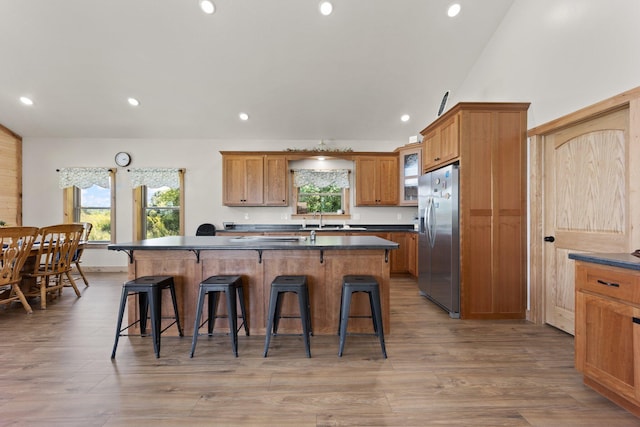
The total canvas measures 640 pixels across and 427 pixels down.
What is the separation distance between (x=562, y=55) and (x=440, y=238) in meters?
2.09

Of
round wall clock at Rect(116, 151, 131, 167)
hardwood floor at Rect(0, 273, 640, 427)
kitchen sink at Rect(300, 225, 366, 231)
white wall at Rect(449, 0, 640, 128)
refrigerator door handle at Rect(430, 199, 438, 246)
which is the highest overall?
white wall at Rect(449, 0, 640, 128)

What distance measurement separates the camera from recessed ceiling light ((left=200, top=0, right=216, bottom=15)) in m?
3.46

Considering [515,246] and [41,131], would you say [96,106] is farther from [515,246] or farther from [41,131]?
[515,246]

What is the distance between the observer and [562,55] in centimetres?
280

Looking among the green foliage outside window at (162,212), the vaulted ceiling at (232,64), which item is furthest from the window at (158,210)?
the vaulted ceiling at (232,64)

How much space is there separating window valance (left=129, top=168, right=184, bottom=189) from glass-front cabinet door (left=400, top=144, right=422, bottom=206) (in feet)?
13.8

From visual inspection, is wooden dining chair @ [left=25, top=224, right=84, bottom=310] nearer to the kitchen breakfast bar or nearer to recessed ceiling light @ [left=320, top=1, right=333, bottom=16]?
the kitchen breakfast bar

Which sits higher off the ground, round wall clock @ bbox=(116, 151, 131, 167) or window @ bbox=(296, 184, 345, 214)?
round wall clock @ bbox=(116, 151, 131, 167)

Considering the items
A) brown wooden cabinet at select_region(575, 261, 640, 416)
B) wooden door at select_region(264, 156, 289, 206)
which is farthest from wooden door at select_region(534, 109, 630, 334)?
wooden door at select_region(264, 156, 289, 206)

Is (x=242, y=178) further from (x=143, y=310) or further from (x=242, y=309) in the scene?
(x=242, y=309)

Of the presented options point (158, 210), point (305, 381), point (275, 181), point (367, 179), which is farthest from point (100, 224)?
point (305, 381)

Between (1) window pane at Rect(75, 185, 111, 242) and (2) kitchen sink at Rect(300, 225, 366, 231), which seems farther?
(1) window pane at Rect(75, 185, 111, 242)

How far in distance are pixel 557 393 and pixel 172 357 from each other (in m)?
2.69

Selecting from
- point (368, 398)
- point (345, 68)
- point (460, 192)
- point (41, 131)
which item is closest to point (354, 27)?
point (345, 68)
